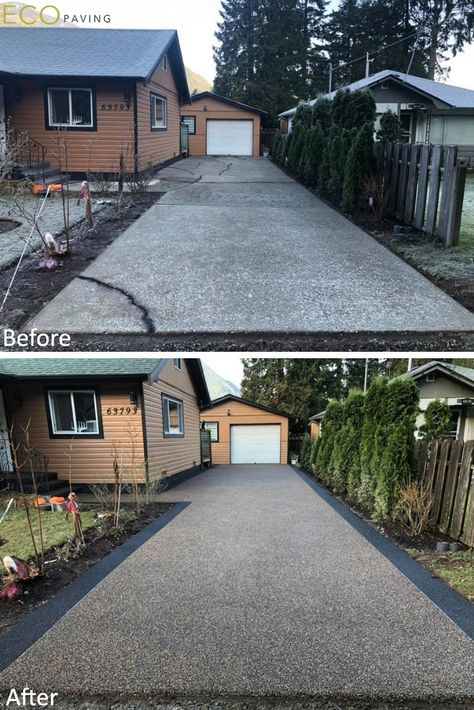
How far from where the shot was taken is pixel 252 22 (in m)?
10.9

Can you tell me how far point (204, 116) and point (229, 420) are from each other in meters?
13.1

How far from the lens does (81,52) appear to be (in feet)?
45.2

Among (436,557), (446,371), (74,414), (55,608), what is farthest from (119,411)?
(446,371)

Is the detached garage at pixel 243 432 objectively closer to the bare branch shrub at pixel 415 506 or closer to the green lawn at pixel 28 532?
the green lawn at pixel 28 532

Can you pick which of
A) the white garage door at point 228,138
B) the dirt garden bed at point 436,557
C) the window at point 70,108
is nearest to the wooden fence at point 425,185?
the dirt garden bed at point 436,557

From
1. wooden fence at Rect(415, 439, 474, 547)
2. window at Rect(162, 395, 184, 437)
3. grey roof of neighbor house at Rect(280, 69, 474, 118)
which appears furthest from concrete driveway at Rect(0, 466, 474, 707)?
grey roof of neighbor house at Rect(280, 69, 474, 118)

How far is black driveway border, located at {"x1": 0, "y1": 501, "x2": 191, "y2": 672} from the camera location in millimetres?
3104

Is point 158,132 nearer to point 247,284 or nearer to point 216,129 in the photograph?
point 216,129

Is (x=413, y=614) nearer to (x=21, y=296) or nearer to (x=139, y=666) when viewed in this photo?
(x=139, y=666)

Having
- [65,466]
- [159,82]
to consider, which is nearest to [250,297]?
[65,466]

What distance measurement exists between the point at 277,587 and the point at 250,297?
266 cm

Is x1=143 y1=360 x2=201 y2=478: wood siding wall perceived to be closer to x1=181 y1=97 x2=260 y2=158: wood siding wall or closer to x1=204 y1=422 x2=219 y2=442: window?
x1=204 y1=422 x2=219 y2=442: window

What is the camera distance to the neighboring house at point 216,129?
71.7ft

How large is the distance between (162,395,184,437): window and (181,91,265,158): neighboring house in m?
13.2
